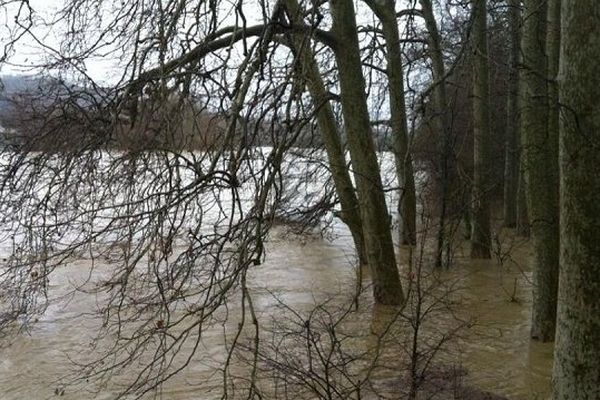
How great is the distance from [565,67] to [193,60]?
15.1ft

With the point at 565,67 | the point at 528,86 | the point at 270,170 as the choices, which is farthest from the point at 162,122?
the point at 528,86

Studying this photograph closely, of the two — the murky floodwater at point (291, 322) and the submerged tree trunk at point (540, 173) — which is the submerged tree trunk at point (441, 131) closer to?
the murky floodwater at point (291, 322)

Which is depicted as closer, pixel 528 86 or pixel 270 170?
pixel 270 170

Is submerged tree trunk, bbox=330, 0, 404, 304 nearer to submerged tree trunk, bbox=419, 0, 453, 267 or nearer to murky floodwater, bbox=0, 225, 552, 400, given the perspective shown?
murky floodwater, bbox=0, 225, 552, 400

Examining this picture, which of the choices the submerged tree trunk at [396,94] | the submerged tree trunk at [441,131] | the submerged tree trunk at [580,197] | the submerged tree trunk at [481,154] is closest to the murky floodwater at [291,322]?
the submerged tree trunk at [481,154]

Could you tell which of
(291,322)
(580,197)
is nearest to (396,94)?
(291,322)

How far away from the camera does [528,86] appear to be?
859cm

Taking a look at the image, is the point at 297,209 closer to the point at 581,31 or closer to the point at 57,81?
the point at 57,81

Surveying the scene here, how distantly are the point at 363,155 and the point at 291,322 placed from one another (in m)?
3.06

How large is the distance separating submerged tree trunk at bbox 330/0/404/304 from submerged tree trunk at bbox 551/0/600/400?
17.8 feet

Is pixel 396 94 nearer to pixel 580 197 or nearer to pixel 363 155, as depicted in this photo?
pixel 363 155

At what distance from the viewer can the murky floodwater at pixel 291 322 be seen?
27.3 feet

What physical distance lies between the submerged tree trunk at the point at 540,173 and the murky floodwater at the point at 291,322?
1.03 meters

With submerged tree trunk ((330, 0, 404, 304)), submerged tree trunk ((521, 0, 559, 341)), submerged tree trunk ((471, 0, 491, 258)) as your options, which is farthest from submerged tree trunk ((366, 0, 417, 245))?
submerged tree trunk ((521, 0, 559, 341))
